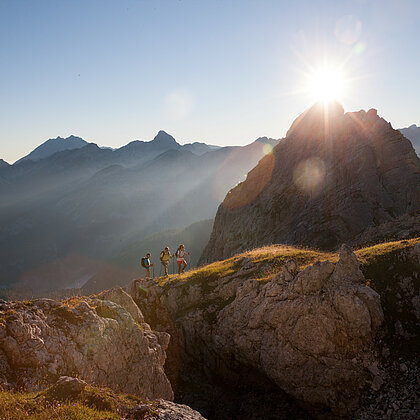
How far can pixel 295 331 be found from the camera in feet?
52.9

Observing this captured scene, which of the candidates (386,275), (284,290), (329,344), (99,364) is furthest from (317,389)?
(99,364)

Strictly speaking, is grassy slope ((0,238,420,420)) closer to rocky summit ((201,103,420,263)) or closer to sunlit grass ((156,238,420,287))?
sunlit grass ((156,238,420,287))

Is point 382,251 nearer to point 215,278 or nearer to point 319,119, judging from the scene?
point 215,278

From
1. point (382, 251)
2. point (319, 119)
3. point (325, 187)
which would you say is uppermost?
point (319, 119)

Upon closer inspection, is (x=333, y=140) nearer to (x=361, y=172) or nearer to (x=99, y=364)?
(x=361, y=172)

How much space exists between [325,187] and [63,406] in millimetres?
45837

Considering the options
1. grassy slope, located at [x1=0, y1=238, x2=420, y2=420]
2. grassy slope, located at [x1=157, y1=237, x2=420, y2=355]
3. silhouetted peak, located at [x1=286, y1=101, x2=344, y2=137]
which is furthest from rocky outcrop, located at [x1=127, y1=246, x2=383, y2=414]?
silhouetted peak, located at [x1=286, y1=101, x2=344, y2=137]

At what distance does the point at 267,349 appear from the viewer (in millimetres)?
17000

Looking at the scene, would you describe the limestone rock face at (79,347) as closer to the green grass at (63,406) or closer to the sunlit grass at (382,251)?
the green grass at (63,406)

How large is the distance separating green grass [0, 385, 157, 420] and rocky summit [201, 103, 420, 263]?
80.9 ft

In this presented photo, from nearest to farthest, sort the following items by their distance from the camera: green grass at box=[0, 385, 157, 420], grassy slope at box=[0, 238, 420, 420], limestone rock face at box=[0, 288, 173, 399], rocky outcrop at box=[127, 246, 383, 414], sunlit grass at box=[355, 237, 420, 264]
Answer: green grass at box=[0, 385, 157, 420]
grassy slope at box=[0, 238, 420, 420]
limestone rock face at box=[0, 288, 173, 399]
rocky outcrop at box=[127, 246, 383, 414]
sunlit grass at box=[355, 237, 420, 264]

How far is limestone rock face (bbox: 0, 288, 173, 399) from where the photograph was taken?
10070 millimetres

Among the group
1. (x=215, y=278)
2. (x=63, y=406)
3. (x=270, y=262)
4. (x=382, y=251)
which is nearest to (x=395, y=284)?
(x=382, y=251)

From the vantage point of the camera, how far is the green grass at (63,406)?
703 cm
